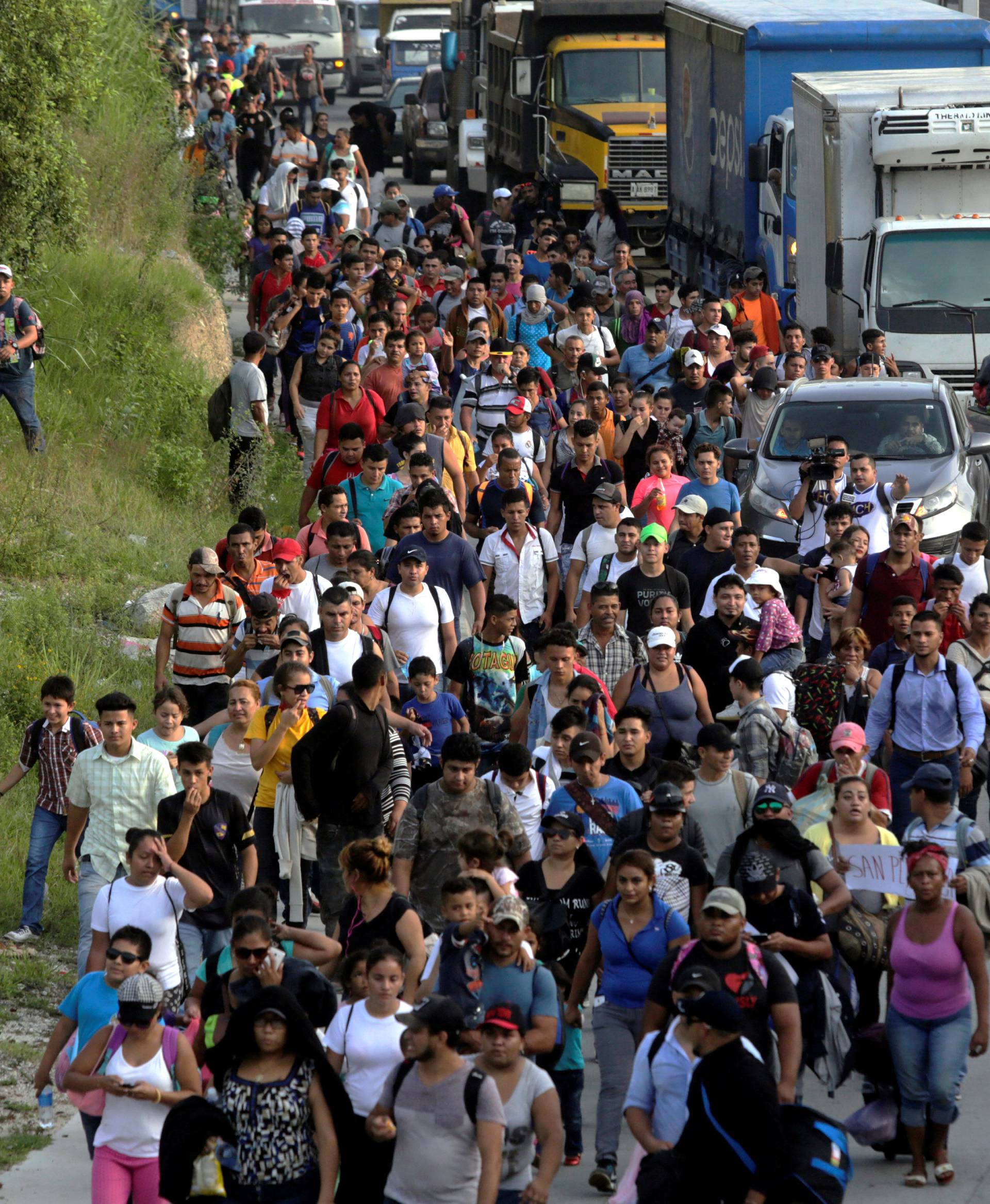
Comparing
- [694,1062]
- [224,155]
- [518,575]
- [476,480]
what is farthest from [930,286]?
[224,155]

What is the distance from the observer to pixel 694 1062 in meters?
6.64

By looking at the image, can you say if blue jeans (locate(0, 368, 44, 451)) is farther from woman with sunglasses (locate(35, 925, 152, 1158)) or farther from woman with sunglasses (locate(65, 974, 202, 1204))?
→ woman with sunglasses (locate(65, 974, 202, 1204))

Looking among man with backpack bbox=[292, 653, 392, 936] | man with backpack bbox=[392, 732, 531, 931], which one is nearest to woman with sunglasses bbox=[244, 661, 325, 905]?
man with backpack bbox=[292, 653, 392, 936]

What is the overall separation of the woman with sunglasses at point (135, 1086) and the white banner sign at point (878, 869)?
292 cm

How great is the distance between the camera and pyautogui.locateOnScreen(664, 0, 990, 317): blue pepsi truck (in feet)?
78.2

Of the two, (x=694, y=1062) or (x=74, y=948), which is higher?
(x=694, y=1062)

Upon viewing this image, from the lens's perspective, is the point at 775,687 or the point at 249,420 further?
the point at 249,420

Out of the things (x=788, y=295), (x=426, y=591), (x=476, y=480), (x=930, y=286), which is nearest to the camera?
(x=426, y=591)

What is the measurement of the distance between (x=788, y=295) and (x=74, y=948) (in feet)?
48.2

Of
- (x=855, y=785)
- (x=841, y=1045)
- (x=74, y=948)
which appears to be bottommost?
(x=74, y=948)

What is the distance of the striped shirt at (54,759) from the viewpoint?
10.3 m

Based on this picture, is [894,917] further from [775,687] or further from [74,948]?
[74,948]

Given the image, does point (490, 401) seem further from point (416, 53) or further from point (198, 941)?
point (416, 53)

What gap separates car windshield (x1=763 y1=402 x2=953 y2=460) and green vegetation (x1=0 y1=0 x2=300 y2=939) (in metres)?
4.73
